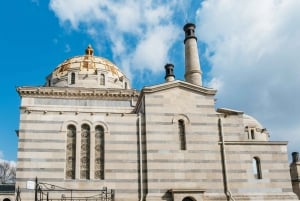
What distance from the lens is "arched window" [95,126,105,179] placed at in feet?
81.7

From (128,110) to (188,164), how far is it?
1168cm

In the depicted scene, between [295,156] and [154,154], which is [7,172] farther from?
[154,154]

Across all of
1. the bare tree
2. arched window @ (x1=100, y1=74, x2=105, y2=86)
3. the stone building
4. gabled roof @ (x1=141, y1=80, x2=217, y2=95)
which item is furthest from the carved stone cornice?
the bare tree

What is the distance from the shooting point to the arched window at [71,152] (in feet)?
80.9

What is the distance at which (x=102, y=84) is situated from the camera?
130 ft

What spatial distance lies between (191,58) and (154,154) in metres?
12.3

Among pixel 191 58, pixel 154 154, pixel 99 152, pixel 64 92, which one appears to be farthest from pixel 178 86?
pixel 64 92

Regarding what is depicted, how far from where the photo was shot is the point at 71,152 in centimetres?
2519

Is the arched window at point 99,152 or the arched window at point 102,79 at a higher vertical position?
the arched window at point 102,79

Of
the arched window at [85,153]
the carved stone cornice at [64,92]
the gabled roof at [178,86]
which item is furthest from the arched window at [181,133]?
the carved stone cornice at [64,92]

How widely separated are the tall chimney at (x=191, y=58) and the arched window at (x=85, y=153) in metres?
11.7

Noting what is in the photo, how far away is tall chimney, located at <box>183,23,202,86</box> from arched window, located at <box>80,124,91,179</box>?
11750 mm

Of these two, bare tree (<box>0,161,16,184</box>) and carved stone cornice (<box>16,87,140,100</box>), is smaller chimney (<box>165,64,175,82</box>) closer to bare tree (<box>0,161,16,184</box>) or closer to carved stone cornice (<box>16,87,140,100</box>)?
carved stone cornice (<box>16,87,140,100</box>)

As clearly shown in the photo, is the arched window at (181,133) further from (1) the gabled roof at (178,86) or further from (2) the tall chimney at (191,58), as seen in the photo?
(2) the tall chimney at (191,58)
